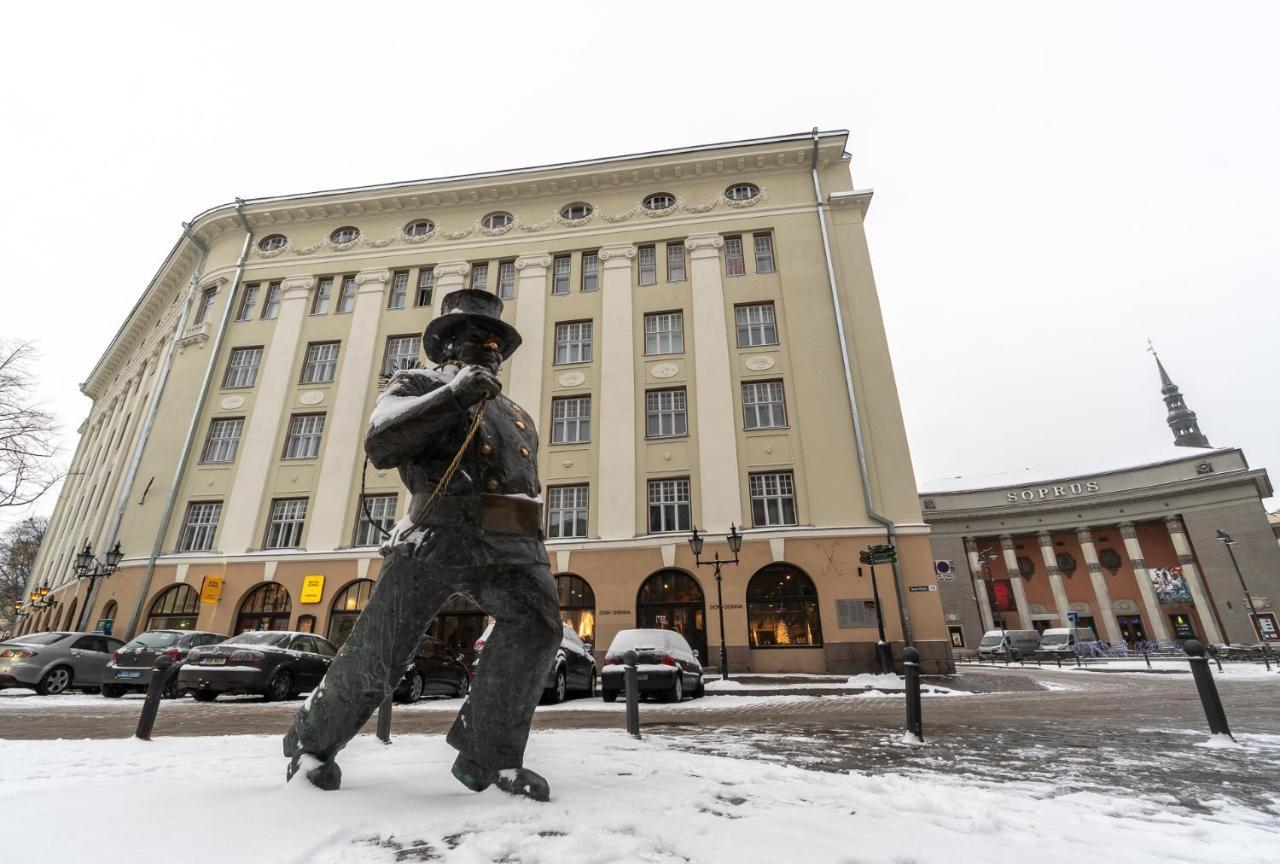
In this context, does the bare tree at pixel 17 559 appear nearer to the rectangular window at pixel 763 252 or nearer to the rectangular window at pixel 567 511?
the rectangular window at pixel 567 511

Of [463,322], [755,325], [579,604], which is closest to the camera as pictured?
[463,322]

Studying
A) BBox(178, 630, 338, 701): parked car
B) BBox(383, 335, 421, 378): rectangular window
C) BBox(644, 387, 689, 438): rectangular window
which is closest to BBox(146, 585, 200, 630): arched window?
BBox(383, 335, 421, 378): rectangular window

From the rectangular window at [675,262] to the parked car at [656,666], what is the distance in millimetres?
14615

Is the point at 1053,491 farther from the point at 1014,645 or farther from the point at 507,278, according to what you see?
the point at 507,278

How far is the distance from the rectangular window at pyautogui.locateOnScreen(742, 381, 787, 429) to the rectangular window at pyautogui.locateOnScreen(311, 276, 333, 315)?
17186mm

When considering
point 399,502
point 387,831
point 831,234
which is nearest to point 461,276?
point 399,502

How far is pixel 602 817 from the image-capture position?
7.40ft

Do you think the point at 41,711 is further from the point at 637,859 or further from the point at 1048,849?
the point at 1048,849

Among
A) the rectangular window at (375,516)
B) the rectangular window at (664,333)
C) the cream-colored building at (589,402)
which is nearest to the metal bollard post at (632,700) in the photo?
the cream-colored building at (589,402)

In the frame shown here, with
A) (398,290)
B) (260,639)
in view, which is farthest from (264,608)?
(398,290)

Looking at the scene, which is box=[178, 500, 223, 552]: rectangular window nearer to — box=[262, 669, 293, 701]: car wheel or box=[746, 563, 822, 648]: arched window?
box=[262, 669, 293, 701]: car wheel

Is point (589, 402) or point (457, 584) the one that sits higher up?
point (589, 402)

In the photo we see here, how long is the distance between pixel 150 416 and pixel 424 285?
11.6m

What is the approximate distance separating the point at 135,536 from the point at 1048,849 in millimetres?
26414
